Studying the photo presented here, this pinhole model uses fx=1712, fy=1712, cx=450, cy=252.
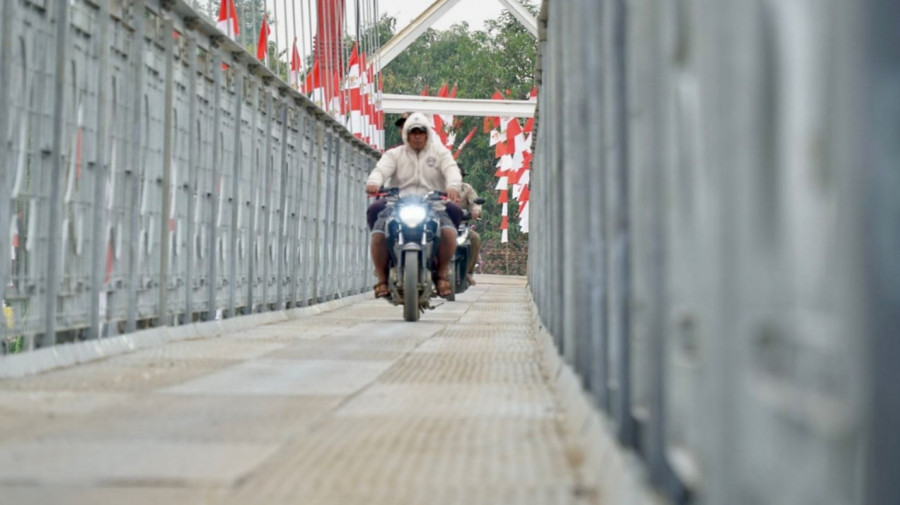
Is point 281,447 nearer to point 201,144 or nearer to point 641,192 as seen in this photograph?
point 641,192

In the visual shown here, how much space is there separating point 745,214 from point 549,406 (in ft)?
15.3

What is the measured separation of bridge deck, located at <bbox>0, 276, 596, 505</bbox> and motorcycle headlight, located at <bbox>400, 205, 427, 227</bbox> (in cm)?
488

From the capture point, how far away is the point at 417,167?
54.3 ft

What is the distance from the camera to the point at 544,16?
11023mm

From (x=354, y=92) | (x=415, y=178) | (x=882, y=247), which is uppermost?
(x=354, y=92)

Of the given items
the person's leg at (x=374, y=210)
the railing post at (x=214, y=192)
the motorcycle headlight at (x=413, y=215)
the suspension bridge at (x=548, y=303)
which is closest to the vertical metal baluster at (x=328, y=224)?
the person's leg at (x=374, y=210)

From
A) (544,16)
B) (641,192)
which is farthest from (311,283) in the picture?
(641,192)

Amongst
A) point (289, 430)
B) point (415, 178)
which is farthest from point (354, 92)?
point (289, 430)

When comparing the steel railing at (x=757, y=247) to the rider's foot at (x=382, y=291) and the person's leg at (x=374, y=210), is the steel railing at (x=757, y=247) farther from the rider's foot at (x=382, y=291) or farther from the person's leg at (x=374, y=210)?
the person's leg at (x=374, y=210)

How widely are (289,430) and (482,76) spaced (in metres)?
92.4

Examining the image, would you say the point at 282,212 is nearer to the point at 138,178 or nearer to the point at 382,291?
the point at 382,291

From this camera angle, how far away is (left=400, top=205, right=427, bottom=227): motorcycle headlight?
15938mm

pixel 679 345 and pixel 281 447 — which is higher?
pixel 679 345

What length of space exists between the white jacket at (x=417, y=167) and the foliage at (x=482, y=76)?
191 ft
